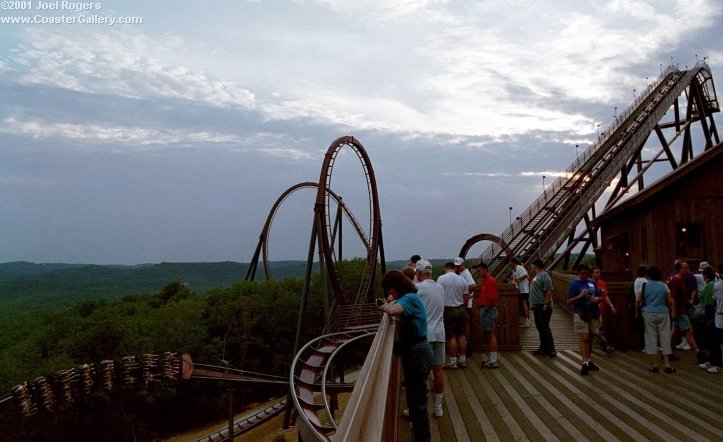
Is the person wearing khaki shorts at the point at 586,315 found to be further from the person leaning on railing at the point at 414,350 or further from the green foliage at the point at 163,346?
the green foliage at the point at 163,346

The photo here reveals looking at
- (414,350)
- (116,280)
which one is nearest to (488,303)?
(414,350)

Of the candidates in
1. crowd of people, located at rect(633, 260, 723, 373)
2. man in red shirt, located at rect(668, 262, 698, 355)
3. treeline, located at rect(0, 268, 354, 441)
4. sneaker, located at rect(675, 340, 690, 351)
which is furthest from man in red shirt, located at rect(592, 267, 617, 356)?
treeline, located at rect(0, 268, 354, 441)

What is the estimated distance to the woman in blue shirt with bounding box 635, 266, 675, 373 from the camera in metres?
8.63

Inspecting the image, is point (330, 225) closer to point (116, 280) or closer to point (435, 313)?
point (435, 313)

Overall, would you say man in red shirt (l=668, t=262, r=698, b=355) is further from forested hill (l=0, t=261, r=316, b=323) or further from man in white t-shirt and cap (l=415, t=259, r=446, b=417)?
forested hill (l=0, t=261, r=316, b=323)

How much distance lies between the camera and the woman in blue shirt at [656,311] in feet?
28.3

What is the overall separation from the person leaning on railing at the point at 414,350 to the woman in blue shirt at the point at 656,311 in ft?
Result: 17.3

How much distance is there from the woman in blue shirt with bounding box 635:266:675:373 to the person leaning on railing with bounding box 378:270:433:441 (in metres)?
5.27

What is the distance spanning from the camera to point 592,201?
28.8 m

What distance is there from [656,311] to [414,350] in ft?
18.2

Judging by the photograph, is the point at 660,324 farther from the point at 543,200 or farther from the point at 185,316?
the point at 185,316

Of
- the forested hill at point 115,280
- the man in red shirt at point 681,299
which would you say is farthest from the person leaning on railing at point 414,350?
the forested hill at point 115,280

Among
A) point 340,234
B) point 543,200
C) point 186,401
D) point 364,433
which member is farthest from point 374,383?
point 186,401

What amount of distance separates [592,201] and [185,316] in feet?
108
